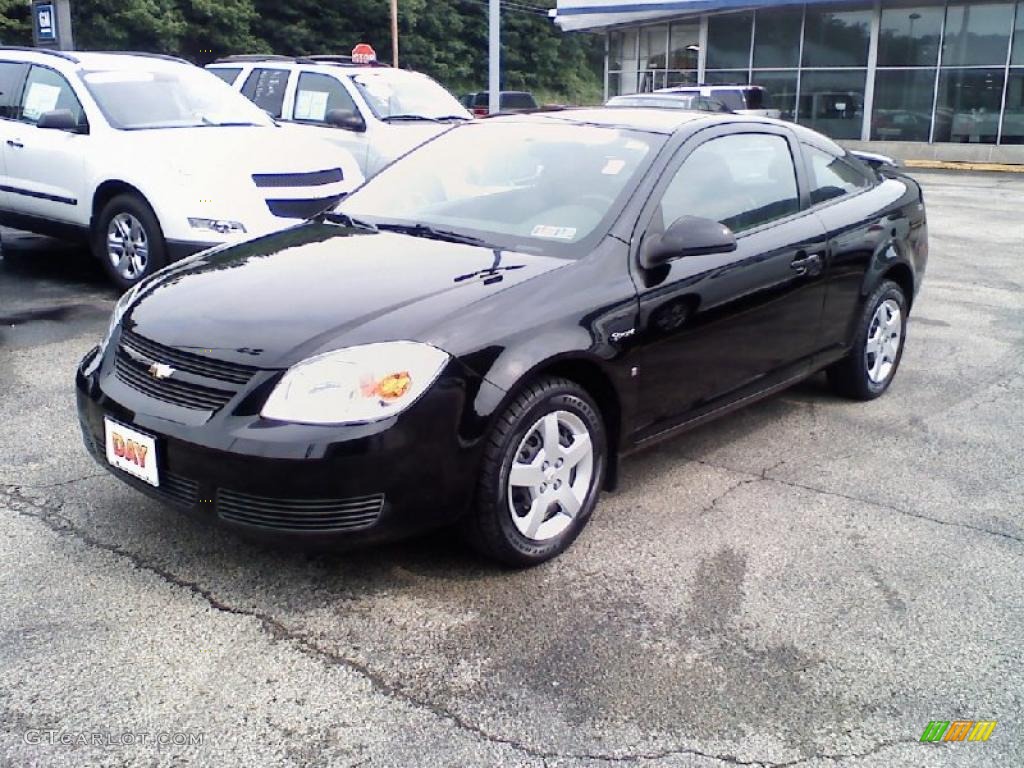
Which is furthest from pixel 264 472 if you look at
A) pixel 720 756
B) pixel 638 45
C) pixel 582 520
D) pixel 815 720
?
pixel 638 45

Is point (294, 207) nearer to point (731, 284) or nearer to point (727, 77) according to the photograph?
point (731, 284)

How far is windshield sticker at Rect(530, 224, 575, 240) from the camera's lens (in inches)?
156

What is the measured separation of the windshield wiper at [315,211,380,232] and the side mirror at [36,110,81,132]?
3974mm

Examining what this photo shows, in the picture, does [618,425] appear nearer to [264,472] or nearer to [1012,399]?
[264,472]

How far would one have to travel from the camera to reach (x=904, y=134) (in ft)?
86.7

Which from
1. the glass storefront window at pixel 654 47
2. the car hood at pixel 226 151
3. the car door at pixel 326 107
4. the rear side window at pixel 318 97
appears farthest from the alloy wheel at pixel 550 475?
the glass storefront window at pixel 654 47

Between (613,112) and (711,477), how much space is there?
5.77 feet

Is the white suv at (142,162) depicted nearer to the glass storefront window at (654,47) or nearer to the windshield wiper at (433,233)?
the windshield wiper at (433,233)

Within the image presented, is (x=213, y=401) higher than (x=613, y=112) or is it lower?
lower

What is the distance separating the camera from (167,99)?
8.21 metres

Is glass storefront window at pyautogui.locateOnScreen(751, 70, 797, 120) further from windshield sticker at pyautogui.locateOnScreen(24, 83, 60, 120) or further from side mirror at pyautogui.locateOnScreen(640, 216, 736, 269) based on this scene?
side mirror at pyautogui.locateOnScreen(640, 216, 736, 269)

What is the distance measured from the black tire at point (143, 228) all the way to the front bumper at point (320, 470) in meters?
4.20

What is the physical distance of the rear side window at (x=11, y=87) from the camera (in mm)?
8336

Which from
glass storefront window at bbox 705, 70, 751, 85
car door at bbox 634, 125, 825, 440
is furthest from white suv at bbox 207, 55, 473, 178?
glass storefront window at bbox 705, 70, 751, 85
